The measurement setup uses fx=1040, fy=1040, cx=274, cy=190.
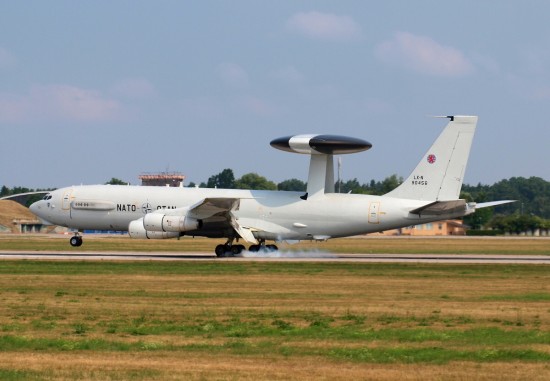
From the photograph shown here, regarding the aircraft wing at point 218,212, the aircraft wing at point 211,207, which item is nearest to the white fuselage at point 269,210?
the aircraft wing at point 218,212

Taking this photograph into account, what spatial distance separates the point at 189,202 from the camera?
56.5 metres

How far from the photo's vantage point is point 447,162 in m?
53.6

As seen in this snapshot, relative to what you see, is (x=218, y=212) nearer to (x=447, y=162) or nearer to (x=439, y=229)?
(x=447, y=162)

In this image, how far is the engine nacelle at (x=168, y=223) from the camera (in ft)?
175

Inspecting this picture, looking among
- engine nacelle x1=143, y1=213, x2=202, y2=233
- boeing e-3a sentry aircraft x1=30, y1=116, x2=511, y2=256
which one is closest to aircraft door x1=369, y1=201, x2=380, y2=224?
boeing e-3a sentry aircraft x1=30, y1=116, x2=511, y2=256

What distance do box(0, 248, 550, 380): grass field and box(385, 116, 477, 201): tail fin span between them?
13043 millimetres

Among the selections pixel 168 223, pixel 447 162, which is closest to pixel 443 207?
pixel 447 162

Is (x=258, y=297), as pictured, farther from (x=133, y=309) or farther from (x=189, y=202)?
(x=189, y=202)

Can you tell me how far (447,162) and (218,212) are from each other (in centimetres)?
1210

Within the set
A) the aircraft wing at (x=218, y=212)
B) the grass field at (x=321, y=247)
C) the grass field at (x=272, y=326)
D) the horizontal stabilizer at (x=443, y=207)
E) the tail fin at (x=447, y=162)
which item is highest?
the tail fin at (x=447, y=162)

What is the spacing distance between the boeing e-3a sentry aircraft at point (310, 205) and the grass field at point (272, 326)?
487 inches

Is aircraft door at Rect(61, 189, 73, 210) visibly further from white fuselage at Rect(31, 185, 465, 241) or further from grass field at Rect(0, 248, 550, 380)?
grass field at Rect(0, 248, 550, 380)

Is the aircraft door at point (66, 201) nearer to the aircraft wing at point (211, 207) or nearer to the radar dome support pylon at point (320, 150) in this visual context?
the aircraft wing at point (211, 207)

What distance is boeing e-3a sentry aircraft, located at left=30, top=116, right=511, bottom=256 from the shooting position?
53.6 m
